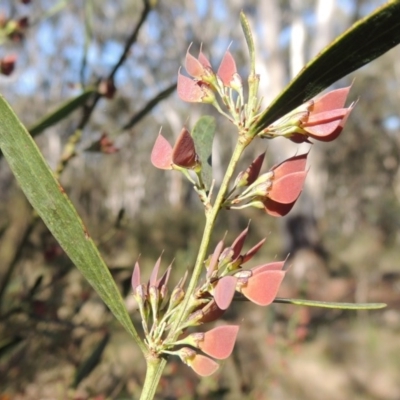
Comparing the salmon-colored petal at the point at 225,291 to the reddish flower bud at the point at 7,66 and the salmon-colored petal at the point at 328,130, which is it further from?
the reddish flower bud at the point at 7,66

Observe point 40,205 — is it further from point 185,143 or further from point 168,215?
point 168,215

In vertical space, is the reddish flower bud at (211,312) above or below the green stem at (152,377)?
above

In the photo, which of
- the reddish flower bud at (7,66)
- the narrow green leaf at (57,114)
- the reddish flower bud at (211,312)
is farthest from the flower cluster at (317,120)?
the reddish flower bud at (7,66)

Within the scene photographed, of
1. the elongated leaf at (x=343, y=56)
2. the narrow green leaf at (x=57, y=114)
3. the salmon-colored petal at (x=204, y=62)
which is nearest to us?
the elongated leaf at (x=343, y=56)

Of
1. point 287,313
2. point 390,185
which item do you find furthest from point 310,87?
point 390,185

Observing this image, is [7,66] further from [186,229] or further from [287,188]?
[186,229]

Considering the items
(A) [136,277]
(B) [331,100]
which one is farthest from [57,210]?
(B) [331,100]

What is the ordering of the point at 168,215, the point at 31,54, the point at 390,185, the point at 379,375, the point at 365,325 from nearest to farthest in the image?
the point at 379,375, the point at 365,325, the point at 168,215, the point at 31,54, the point at 390,185
